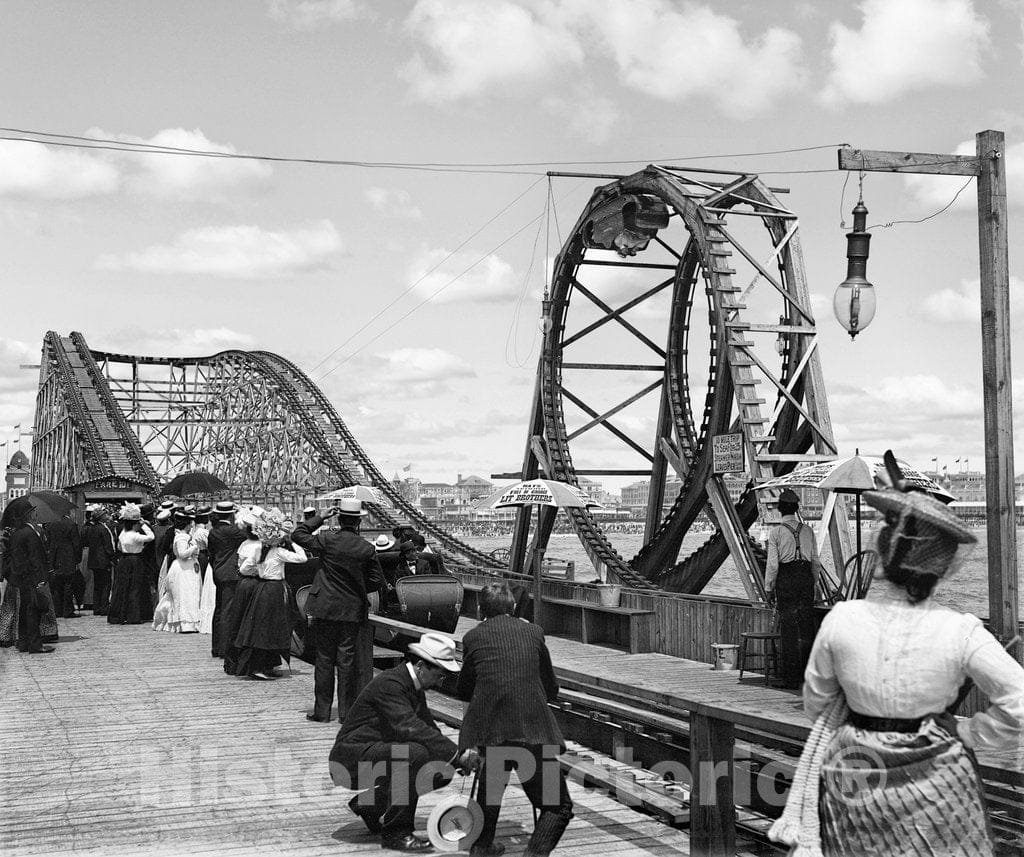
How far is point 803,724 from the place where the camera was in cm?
513

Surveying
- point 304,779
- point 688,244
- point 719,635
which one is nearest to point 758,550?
point 719,635

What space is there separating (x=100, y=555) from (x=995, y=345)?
13132 millimetres

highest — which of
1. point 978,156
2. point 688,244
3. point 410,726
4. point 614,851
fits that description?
point 688,244

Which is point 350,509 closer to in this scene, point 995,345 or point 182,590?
point 995,345

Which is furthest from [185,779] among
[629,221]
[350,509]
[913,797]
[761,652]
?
[629,221]

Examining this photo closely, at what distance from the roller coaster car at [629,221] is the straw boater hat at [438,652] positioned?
14.6 metres

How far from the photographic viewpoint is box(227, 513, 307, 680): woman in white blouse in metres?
11.8

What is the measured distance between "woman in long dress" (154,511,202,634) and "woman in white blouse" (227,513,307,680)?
3.95 m

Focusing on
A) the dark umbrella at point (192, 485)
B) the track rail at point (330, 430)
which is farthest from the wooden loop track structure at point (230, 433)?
the dark umbrella at point (192, 485)

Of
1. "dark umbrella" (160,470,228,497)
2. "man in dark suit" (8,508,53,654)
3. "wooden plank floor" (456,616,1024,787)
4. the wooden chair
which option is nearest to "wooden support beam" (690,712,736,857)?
"wooden plank floor" (456,616,1024,787)

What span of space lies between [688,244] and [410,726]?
1670 cm

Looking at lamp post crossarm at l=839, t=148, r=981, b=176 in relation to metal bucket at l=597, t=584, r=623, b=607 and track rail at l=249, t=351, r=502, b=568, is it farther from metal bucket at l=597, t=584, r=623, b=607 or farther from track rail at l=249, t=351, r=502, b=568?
track rail at l=249, t=351, r=502, b=568

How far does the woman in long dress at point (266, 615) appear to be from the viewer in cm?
1177

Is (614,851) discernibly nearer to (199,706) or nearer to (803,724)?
(803,724)
